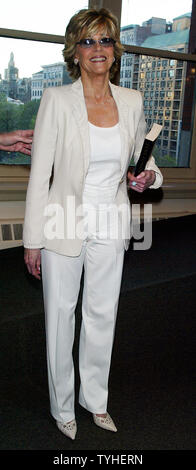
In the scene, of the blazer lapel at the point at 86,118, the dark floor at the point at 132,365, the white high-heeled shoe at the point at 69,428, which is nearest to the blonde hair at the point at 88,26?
the blazer lapel at the point at 86,118

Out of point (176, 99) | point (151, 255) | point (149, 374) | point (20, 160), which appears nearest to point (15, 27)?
point (20, 160)

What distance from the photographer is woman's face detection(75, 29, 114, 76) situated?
61.9 inches

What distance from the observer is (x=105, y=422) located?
1.95 metres

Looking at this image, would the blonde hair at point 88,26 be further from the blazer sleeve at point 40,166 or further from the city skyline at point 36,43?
the city skyline at point 36,43

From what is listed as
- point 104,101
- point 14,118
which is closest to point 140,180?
point 104,101

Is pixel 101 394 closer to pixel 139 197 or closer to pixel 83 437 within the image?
pixel 83 437

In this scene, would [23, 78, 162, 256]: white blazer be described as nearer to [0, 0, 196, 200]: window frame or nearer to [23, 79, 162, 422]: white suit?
[23, 79, 162, 422]: white suit

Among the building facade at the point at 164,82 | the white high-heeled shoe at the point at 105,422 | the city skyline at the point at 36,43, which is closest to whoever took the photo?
the white high-heeled shoe at the point at 105,422

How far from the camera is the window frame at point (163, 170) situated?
3247 millimetres

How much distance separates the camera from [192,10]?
12.4 ft

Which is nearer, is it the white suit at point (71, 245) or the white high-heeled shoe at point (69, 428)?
the white suit at point (71, 245)

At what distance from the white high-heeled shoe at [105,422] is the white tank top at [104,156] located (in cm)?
91

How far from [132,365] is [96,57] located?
4.74ft

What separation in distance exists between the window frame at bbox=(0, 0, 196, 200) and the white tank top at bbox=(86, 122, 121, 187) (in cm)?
172
